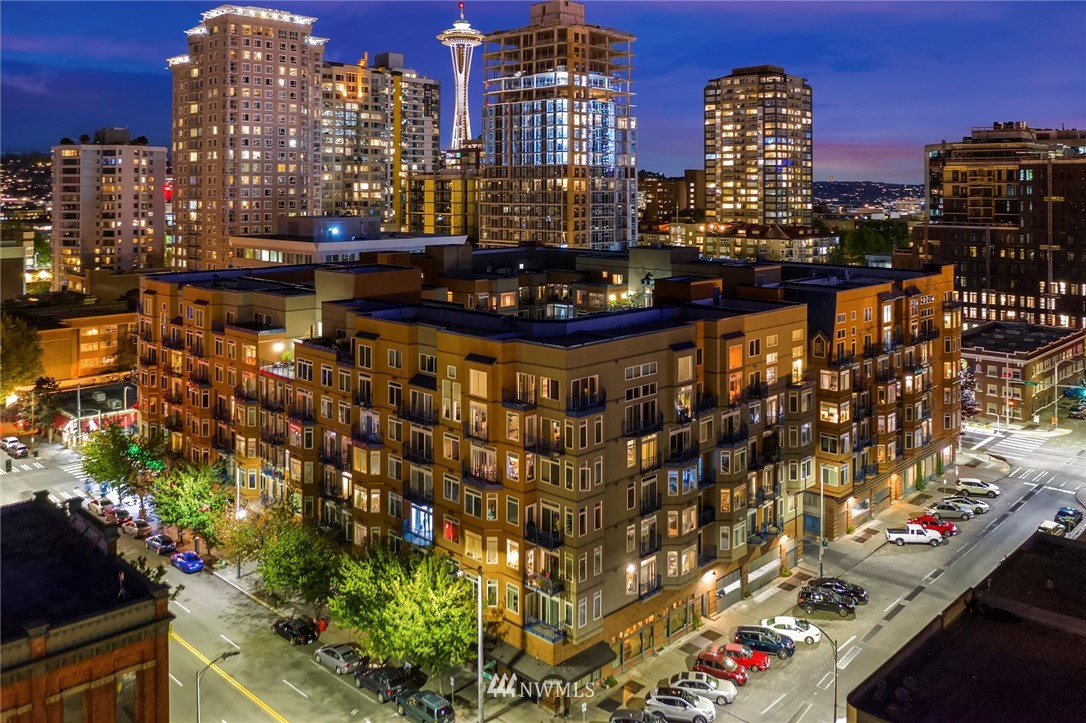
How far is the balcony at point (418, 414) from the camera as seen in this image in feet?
161

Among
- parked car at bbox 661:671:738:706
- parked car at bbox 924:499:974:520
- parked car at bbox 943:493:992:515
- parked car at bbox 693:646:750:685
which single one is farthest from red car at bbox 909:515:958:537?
parked car at bbox 661:671:738:706

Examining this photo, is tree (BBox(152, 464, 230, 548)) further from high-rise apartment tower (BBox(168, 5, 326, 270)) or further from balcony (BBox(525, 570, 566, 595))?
high-rise apartment tower (BBox(168, 5, 326, 270))

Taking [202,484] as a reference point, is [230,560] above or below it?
below

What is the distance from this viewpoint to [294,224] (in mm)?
117188

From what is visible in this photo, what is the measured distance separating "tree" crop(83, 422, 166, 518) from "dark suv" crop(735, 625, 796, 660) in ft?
151

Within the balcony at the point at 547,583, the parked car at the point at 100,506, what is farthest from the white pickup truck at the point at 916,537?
the parked car at the point at 100,506

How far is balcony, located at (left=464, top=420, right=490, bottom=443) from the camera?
46125 mm

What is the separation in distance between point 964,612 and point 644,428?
2270cm

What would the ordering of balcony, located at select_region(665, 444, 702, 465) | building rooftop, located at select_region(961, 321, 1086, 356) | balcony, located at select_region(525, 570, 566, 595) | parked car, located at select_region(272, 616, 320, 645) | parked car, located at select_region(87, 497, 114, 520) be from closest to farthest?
balcony, located at select_region(525, 570, 566, 595) → balcony, located at select_region(665, 444, 702, 465) → parked car, located at select_region(272, 616, 320, 645) → parked car, located at select_region(87, 497, 114, 520) → building rooftop, located at select_region(961, 321, 1086, 356)

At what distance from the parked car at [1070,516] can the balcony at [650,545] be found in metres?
38.6

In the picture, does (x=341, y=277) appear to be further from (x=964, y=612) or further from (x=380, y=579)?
(x=964, y=612)

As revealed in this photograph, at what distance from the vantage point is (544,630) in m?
43.6

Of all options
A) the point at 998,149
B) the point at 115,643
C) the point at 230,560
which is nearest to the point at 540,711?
the point at 115,643

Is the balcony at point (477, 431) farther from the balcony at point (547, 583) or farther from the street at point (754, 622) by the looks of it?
the street at point (754, 622)
